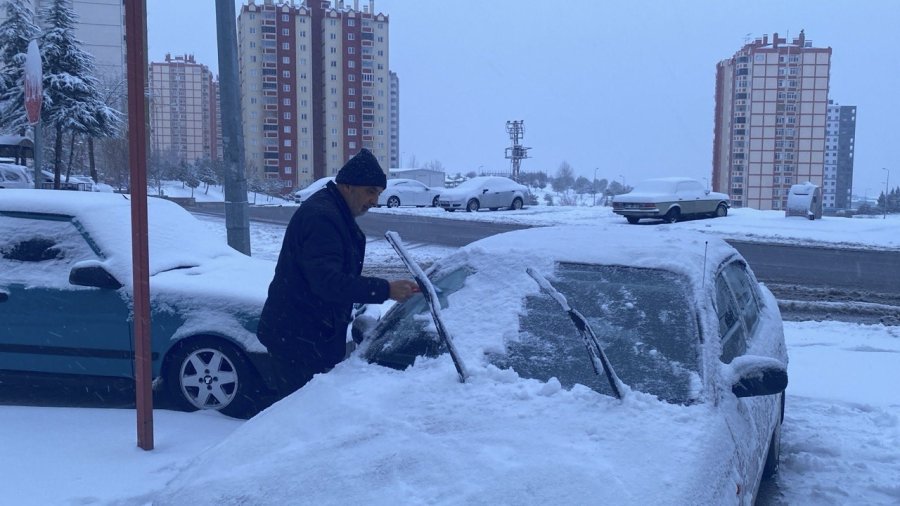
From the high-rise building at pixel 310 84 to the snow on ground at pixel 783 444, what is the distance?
5787 cm

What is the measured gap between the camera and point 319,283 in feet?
11.4

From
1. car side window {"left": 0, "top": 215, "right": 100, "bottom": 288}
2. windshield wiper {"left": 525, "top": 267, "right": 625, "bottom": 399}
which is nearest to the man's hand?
windshield wiper {"left": 525, "top": 267, "right": 625, "bottom": 399}

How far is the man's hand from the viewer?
11.2ft

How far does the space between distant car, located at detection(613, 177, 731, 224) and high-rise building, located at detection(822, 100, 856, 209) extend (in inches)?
2489

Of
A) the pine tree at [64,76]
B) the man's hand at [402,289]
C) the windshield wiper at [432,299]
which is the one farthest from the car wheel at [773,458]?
the pine tree at [64,76]

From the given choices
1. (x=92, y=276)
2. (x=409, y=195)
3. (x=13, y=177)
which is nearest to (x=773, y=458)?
(x=92, y=276)

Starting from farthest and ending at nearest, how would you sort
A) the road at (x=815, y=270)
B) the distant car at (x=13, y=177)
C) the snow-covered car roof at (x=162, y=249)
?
the distant car at (x=13, y=177), the road at (x=815, y=270), the snow-covered car roof at (x=162, y=249)

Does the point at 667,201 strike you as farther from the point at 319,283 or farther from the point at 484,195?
the point at 319,283

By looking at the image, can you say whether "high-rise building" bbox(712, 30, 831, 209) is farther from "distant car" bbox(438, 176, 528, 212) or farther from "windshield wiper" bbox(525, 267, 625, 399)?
"windshield wiper" bbox(525, 267, 625, 399)

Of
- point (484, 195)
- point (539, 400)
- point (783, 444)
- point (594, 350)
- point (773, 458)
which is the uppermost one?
point (484, 195)

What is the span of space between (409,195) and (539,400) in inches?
1200

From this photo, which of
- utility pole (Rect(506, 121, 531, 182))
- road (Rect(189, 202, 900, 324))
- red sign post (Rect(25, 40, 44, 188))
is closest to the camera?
red sign post (Rect(25, 40, 44, 188))

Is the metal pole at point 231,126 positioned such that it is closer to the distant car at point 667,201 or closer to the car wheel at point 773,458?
the car wheel at point 773,458

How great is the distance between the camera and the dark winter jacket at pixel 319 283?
3.46 m
